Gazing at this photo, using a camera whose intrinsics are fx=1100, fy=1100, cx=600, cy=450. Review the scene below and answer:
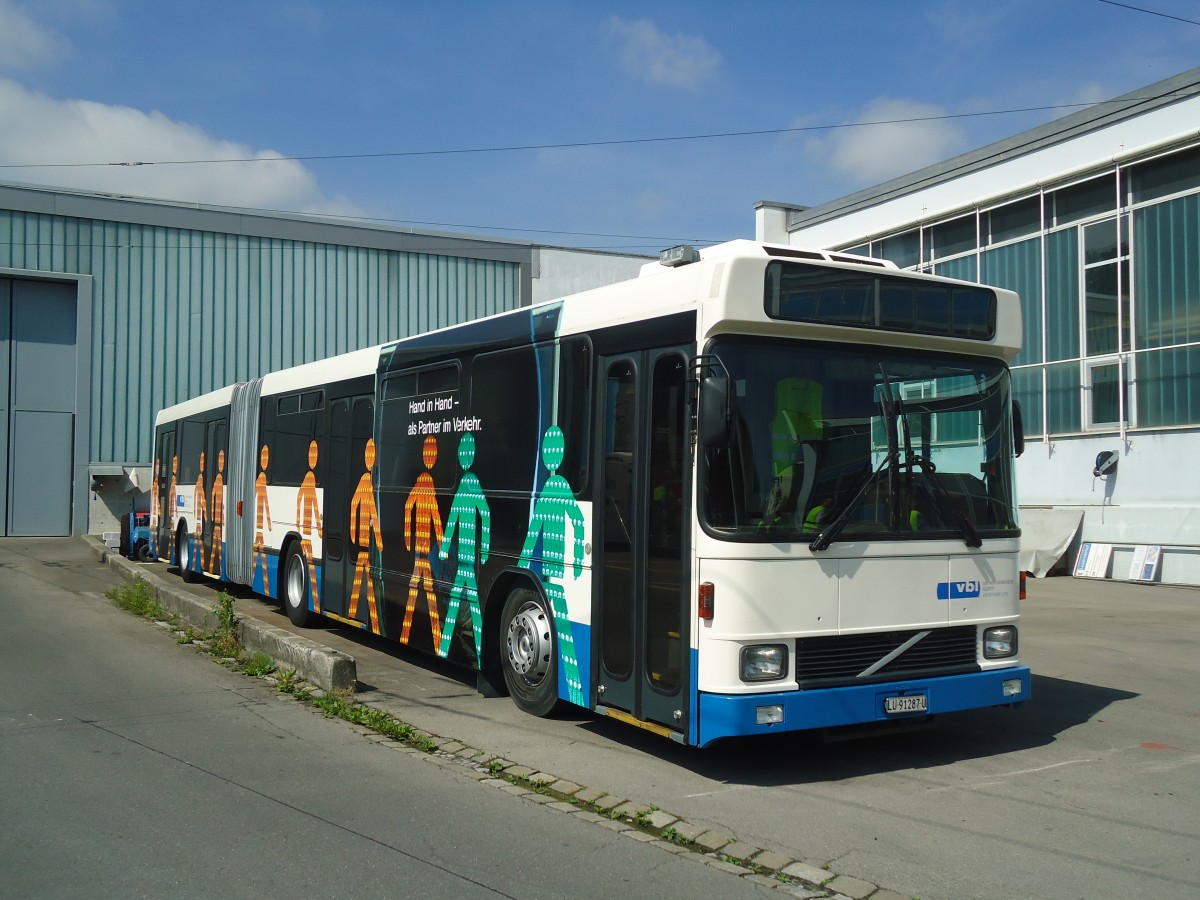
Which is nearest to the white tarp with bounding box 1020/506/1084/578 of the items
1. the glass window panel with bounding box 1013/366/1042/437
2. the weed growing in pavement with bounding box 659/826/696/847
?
the glass window panel with bounding box 1013/366/1042/437

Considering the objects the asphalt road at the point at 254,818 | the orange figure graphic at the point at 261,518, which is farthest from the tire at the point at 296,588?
the asphalt road at the point at 254,818

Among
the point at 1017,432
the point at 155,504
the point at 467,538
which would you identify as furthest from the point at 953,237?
the point at 467,538

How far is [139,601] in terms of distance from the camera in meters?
15.6

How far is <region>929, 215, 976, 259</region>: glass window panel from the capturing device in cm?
2456

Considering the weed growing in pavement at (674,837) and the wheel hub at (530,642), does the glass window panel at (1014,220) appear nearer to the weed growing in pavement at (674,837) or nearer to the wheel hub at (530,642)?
the wheel hub at (530,642)

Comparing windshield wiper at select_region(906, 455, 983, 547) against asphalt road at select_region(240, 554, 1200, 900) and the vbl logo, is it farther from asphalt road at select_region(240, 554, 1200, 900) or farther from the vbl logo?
asphalt road at select_region(240, 554, 1200, 900)

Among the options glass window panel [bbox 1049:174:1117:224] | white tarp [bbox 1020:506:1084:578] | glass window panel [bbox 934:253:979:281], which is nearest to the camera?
white tarp [bbox 1020:506:1084:578]

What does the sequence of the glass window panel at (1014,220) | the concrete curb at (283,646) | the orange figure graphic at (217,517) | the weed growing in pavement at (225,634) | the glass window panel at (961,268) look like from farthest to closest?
the glass window panel at (961,268)
the glass window panel at (1014,220)
the orange figure graphic at (217,517)
the weed growing in pavement at (225,634)
the concrete curb at (283,646)

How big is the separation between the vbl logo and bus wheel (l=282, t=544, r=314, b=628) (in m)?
8.41

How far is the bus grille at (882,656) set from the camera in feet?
22.0

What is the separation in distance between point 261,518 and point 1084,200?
16718 mm

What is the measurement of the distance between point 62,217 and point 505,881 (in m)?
30.7

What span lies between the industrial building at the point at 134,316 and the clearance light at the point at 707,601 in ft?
92.1

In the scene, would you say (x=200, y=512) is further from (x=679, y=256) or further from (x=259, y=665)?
(x=679, y=256)
